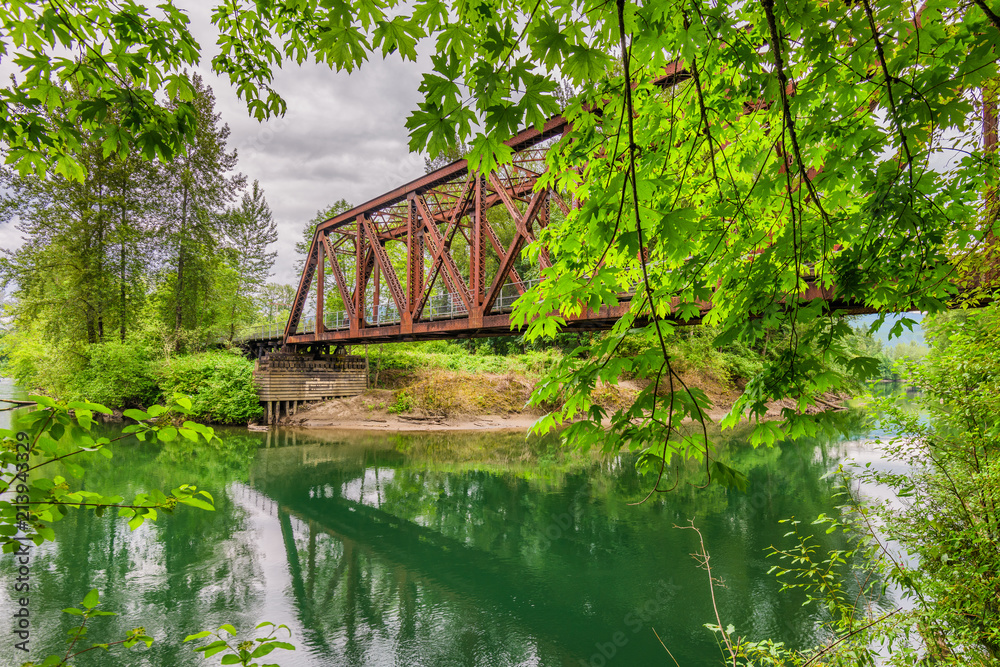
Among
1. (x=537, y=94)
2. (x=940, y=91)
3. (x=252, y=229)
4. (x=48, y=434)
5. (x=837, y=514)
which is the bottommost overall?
(x=837, y=514)

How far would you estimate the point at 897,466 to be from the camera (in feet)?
33.0

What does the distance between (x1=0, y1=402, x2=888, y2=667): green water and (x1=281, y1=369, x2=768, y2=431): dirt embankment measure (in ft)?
26.0

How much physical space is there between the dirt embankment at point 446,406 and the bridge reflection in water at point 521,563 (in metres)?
7.53

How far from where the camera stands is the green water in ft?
16.2

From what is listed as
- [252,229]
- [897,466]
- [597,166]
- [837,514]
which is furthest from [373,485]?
[252,229]

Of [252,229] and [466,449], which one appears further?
[252,229]

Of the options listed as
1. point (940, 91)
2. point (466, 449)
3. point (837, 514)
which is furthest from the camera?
point (466, 449)

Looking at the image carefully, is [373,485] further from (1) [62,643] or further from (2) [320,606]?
(1) [62,643]

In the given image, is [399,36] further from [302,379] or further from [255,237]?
[255,237]

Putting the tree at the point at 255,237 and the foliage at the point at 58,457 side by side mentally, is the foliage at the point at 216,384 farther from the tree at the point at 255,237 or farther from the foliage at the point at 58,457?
the foliage at the point at 58,457

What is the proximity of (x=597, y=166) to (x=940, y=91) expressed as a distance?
4.22 ft

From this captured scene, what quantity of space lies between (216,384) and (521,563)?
702 inches

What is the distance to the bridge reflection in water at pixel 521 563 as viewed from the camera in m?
4.99

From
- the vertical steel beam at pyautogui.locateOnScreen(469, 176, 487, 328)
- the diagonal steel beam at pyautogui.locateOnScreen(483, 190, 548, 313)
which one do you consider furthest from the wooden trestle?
the diagonal steel beam at pyautogui.locateOnScreen(483, 190, 548, 313)
